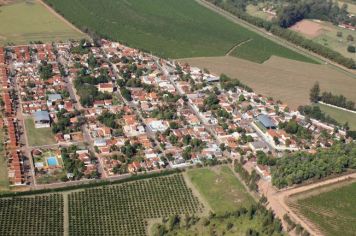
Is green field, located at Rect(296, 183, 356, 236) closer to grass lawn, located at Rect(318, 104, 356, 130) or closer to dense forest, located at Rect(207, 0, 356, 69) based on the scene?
grass lawn, located at Rect(318, 104, 356, 130)

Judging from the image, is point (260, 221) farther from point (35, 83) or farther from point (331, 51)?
point (331, 51)

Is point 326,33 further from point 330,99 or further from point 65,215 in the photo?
point 65,215

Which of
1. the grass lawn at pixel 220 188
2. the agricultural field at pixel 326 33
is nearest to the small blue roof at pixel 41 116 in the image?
the grass lawn at pixel 220 188

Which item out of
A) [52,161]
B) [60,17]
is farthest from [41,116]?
[60,17]

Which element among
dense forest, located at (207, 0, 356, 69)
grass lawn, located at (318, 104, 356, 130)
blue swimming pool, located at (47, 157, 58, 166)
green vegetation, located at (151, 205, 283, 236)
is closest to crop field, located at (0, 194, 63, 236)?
blue swimming pool, located at (47, 157, 58, 166)

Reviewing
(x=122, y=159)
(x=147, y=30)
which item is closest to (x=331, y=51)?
(x=147, y=30)

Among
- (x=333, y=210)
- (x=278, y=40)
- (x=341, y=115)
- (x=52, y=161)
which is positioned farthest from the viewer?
(x=278, y=40)
